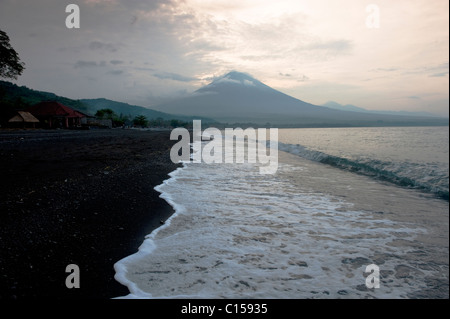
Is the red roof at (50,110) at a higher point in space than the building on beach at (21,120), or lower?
higher

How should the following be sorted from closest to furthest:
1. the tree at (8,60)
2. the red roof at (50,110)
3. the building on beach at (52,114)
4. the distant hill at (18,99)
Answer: the tree at (8,60) → the building on beach at (52,114) → the red roof at (50,110) → the distant hill at (18,99)

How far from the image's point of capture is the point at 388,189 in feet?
26.0

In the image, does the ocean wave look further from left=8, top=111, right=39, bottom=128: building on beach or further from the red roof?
the red roof

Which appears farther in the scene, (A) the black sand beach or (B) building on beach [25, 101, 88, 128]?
(B) building on beach [25, 101, 88, 128]

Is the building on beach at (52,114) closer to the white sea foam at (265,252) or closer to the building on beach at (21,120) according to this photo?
the building on beach at (21,120)

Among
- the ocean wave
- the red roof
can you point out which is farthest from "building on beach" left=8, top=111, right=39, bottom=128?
the ocean wave

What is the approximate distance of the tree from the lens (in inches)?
1118

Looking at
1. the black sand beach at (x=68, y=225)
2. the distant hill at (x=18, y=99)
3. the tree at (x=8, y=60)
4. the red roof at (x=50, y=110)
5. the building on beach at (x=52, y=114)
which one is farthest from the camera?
the distant hill at (x=18, y=99)

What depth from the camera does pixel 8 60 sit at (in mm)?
28891

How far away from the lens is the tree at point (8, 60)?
28406 millimetres

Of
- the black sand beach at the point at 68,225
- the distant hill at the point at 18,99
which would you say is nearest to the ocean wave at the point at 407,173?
the black sand beach at the point at 68,225

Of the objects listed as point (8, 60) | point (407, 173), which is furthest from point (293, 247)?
point (8, 60)
